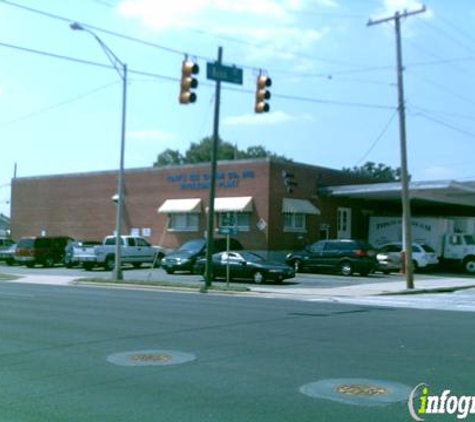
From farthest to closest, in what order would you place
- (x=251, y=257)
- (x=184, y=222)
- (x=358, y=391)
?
(x=184, y=222)
(x=251, y=257)
(x=358, y=391)

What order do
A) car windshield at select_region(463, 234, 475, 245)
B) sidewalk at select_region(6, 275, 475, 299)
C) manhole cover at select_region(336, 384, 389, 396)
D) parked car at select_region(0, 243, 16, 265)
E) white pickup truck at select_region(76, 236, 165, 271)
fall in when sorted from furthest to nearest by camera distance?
parked car at select_region(0, 243, 16, 265) < car windshield at select_region(463, 234, 475, 245) < white pickup truck at select_region(76, 236, 165, 271) < sidewalk at select_region(6, 275, 475, 299) < manhole cover at select_region(336, 384, 389, 396)

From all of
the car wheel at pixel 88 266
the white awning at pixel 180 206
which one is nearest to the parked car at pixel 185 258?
the white awning at pixel 180 206

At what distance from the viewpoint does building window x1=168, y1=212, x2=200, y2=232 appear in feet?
135

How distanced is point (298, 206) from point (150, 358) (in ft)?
96.1

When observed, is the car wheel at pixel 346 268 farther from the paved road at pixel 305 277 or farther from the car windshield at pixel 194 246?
the car windshield at pixel 194 246

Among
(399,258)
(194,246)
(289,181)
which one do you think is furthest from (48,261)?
(399,258)

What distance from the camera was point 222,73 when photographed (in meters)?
21.0

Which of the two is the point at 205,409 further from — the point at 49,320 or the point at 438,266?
the point at 438,266

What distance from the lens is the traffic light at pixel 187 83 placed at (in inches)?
711

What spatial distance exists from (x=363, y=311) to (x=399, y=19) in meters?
13.5

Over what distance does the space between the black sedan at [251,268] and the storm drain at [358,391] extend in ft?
65.6

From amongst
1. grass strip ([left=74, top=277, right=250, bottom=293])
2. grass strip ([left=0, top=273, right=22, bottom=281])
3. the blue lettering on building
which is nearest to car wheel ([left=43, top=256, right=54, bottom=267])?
the blue lettering on building

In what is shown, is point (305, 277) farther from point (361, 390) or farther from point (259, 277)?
point (361, 390)

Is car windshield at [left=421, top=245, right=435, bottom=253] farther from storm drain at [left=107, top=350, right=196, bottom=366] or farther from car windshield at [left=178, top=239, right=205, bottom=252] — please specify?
storm drain at [left=107, top=350, right=196, bottom=366]
